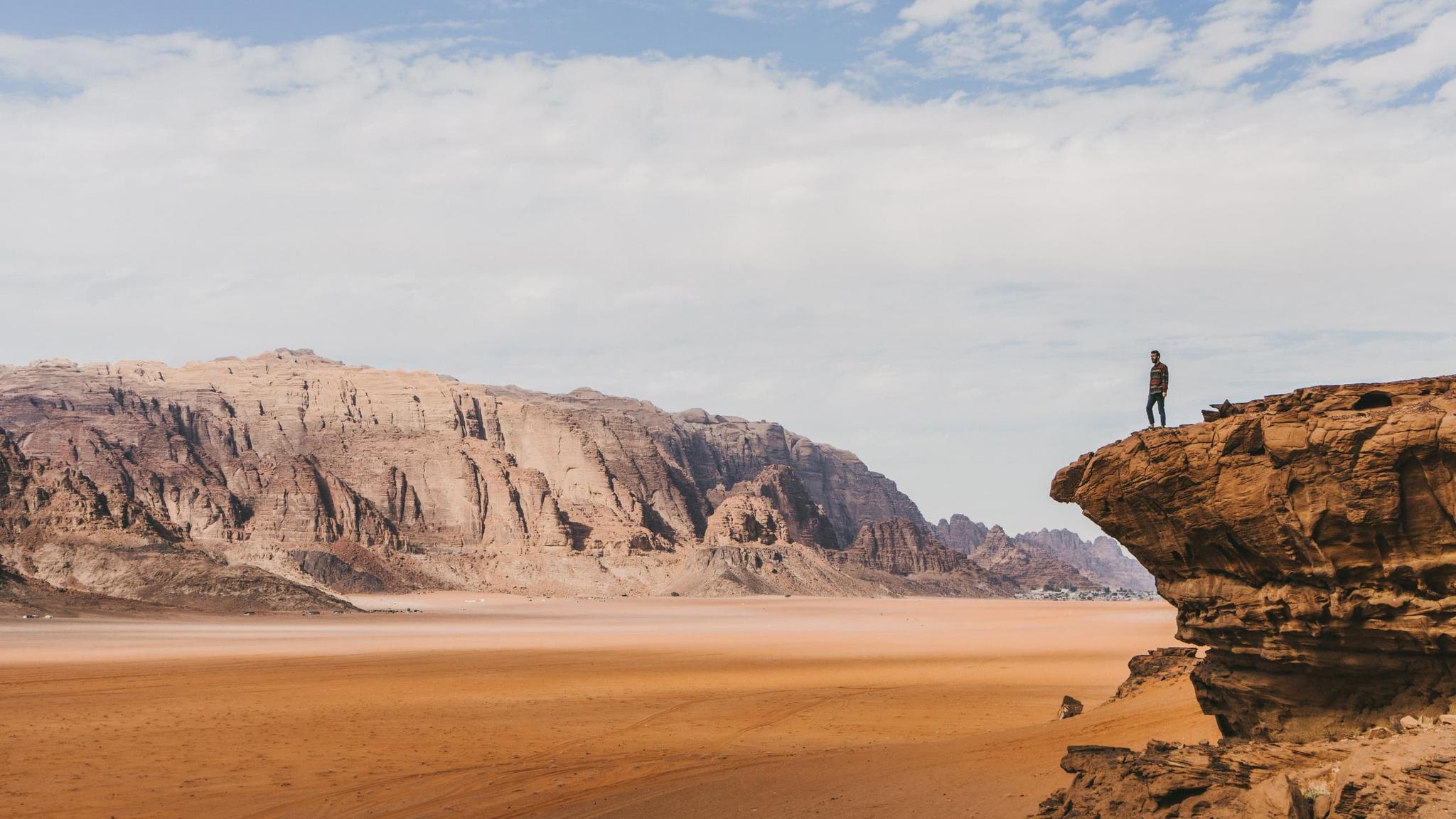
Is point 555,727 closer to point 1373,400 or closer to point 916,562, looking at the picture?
point 1373,400

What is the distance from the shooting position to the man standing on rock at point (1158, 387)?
12148 mm

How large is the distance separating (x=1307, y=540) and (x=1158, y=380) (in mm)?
3826

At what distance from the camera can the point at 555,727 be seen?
1959 cm

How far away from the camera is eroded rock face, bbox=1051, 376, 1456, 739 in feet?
26.0

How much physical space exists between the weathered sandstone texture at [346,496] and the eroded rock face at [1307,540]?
74193 millimetres

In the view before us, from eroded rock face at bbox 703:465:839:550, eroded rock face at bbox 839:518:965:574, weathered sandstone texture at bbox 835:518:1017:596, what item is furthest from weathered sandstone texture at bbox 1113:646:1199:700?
eroded rock face at bbox 839:518:965:574

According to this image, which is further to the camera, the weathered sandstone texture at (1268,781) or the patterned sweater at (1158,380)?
the patterned sweater at (1158,380)

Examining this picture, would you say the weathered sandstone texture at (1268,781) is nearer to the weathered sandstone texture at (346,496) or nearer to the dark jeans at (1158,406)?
the dark jeans at (1158,406)

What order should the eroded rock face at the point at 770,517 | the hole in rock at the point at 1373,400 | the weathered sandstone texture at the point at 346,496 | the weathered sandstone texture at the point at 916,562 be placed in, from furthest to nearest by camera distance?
the weathered sandstone texture at the point at 916,562, the eroded rock face at the point at 770,517, the weathered sandstone texture at the point at 346,496, the hole in rock at the point at 1373,400

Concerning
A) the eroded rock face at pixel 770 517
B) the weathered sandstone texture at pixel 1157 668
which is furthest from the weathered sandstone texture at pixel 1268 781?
the eroded rock face at pixel 770 517

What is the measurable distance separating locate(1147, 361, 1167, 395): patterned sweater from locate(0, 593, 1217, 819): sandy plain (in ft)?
12.4

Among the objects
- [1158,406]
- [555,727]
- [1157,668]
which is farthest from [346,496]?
[1158,406]

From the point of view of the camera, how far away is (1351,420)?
8.09 meters

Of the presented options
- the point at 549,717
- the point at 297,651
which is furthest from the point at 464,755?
the point at 297,651
